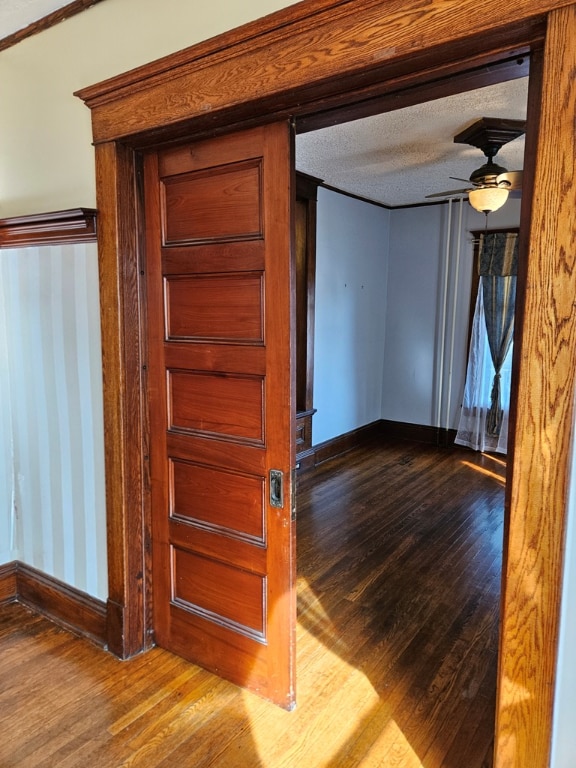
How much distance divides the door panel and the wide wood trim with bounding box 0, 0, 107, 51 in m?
0.69

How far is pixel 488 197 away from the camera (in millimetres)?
3277

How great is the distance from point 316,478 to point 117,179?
10.8ft

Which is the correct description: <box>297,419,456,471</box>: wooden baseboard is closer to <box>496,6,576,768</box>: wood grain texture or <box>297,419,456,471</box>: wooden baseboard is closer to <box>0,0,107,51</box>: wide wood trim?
<box>496,6,576,768</box>: wood grain texture

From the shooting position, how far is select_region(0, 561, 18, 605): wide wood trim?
266cm

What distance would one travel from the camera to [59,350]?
236 centimetres

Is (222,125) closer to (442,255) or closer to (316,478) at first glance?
(316,478)

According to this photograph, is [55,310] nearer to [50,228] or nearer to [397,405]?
[50,228]

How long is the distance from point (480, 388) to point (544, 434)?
443 cm

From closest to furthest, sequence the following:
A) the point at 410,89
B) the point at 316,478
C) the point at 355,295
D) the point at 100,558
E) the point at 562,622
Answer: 1. the point at 562,622
2. the point at 410,89
3. the point at 100,558
4. the point at 316,478
5. the point at 355,295

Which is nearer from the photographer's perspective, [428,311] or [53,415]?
[53,415]

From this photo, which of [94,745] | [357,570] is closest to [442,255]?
[357,570]

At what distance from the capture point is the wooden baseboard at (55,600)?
7.72 ft

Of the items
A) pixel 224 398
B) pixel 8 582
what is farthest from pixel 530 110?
pixel 8 582

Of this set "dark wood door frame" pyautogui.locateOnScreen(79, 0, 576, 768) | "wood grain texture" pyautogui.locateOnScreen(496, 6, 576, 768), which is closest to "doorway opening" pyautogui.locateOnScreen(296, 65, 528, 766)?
"wood grain texture" pyautogui.locateOnScreen(496, 6, 576, 768)
